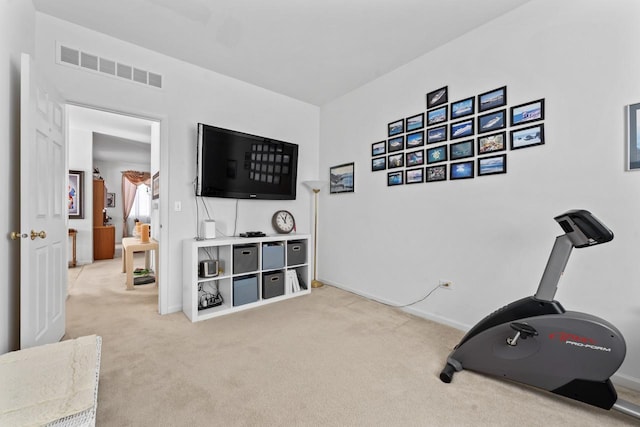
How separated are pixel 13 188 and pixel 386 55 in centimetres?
328

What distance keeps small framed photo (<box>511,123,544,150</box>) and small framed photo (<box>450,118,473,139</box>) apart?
345 millimetres

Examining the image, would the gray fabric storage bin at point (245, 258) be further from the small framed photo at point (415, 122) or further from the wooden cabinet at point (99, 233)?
the wooden cabinet at point (99, 233)

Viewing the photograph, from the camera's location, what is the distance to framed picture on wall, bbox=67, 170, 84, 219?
5.44 metres

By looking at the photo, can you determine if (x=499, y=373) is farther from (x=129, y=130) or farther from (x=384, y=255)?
(x=129, y=130)

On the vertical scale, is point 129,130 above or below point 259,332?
above

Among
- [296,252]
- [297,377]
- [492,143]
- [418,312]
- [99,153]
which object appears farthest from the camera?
[99,153]

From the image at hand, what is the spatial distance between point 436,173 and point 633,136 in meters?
1.29

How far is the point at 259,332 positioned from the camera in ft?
8.05

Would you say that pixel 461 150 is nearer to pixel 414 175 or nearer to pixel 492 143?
pixel 492 143

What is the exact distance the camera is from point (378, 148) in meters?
3.29

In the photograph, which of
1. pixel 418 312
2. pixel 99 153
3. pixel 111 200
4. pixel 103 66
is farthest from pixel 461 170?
pixel 111 200

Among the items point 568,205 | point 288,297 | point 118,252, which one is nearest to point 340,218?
point 288,297

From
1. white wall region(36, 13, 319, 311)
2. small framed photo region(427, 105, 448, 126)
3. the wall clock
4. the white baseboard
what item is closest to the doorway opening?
white wall region(36, 13, 319, 311)

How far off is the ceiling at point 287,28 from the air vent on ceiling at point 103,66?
0.25 m
